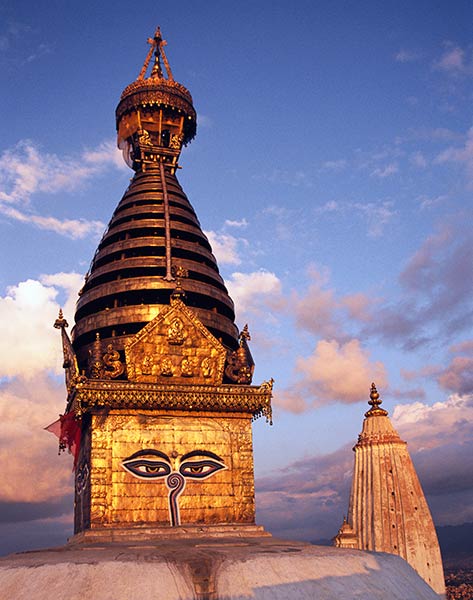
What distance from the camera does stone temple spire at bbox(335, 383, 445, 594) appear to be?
39250 mm

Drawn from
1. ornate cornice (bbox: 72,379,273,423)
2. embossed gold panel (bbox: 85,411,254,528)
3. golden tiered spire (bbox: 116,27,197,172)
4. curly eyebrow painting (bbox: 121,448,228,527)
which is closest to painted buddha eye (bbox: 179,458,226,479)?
curly eyebrow painting (bbox: 121,448,228,527)

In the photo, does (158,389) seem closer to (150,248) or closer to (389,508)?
(150,248)

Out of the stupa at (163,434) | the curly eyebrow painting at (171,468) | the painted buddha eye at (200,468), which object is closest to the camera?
the stupa at (163,434)

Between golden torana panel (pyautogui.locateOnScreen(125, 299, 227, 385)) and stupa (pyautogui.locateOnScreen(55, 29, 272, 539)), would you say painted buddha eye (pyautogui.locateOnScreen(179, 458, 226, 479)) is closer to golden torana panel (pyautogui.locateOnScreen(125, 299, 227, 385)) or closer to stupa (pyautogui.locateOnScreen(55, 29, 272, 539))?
stupa (pyautogui.locateOnScreen(55, 29, 272, 539))

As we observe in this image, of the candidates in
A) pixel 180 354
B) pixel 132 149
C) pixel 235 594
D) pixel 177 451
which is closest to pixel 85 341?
pixel 180 354

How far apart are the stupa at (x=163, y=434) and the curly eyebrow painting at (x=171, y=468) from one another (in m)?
0.04

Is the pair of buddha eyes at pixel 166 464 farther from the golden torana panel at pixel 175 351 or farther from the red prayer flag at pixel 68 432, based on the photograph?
the red prayer flag at pixel 68 432

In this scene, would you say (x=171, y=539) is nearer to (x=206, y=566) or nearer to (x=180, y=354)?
(x=206, y=566)

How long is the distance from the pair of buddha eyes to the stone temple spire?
622 inches

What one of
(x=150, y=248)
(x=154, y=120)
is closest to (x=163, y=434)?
(x=150, y=248)

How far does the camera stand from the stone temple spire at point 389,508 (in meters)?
39.2

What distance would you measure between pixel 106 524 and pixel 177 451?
4.13m

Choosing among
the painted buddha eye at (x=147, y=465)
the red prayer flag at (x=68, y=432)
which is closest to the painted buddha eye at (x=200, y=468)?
the painted buddha eye at (x=147, y=465)

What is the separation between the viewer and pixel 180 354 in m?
29.7
